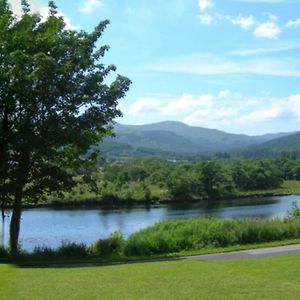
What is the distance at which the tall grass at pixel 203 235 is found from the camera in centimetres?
1966

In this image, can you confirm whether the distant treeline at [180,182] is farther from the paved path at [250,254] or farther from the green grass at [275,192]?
the paved path at [250,254]

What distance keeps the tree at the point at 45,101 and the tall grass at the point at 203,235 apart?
4.05m

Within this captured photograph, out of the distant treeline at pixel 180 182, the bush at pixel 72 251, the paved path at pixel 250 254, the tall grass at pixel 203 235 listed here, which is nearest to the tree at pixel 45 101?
the bush at pixel 72 251

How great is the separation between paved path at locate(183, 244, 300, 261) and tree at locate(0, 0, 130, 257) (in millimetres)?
6327

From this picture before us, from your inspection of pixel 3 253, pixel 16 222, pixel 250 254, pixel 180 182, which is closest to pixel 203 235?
pixel 250 254

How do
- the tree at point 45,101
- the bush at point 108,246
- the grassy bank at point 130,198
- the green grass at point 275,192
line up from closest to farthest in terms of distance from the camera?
the tree at point 45,101
the bush at point 108,246
the grassy bank at point 130,198
the green grass at point 275,192

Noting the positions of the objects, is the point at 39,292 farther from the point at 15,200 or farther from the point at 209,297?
the point at 15,200

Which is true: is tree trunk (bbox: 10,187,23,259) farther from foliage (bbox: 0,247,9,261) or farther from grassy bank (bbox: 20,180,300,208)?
grassy bank (bbox: 20,180,300,208)

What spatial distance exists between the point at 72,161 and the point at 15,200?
9.24 feet

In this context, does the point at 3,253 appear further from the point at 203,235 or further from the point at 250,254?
the point at 250,254

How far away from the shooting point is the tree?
58.9 ft

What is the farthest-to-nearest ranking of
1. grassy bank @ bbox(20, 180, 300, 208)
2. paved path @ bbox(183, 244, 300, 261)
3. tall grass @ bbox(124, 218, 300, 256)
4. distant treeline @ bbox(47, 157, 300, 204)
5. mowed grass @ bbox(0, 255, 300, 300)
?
distant treeline @ bbox(47, 157, 300, 204) < grassy bank @ bbox(20, 180, 300, 208) < tall grass @ bbox(124, 218, 300, 256) < paved path @ bbox(183, 244, 300, 261) < mowed grass @ bbox(0, 255, 300, 300)

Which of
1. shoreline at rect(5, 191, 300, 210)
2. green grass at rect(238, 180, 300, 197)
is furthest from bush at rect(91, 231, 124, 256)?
green grass at rect(238, 180, 300, 197)

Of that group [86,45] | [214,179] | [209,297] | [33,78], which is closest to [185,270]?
[209,297]
